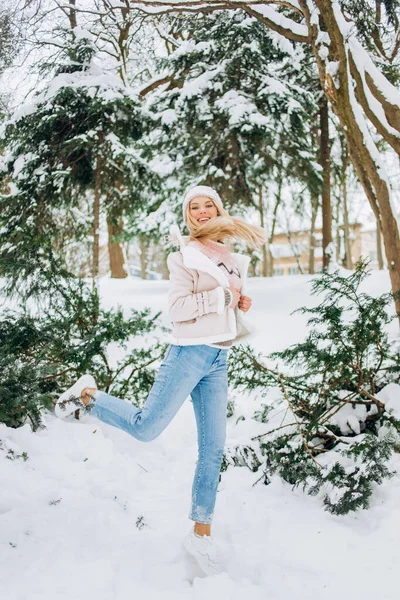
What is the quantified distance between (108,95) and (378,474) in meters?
6.46

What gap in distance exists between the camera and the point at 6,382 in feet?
8.04

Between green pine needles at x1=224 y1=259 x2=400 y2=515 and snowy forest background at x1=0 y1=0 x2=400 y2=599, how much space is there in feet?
0.05

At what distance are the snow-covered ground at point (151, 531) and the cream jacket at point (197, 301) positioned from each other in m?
0.52

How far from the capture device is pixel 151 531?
8.16ft

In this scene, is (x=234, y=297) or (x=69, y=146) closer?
(x=234, y=297)

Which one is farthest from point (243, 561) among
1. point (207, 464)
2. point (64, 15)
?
point (64, 15)

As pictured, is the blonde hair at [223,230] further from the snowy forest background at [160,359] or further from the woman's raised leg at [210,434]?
the woman's raised leg at [210,434]

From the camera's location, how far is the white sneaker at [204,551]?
2.10 meters

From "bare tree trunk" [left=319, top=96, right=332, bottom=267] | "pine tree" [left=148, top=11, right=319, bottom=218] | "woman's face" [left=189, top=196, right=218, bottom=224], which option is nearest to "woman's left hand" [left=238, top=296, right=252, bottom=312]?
"woman's face" [left=189, top=196, right=218, bottom=224]

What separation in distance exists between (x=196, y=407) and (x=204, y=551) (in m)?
0.66

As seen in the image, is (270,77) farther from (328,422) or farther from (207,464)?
(207,464)

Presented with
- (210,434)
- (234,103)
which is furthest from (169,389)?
(234,103)

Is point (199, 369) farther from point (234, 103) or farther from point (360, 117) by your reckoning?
point (234, 103)

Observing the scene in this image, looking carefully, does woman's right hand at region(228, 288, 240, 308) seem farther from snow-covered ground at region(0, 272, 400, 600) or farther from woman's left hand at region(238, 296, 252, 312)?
snow-covered ground at region(0, 272, 400, 600)
